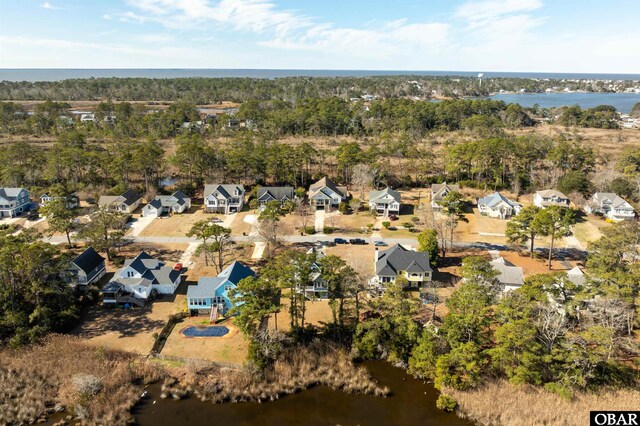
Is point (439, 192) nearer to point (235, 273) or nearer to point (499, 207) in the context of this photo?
point (499, 207)

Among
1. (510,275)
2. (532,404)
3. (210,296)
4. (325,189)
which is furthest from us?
(325,189)

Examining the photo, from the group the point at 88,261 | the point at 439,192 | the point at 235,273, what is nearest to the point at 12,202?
the point at 88,261

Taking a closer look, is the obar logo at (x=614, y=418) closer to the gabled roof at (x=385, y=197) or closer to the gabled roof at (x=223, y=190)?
the gabled roof at (x=385, y=197)

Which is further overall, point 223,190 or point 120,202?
point 223,190

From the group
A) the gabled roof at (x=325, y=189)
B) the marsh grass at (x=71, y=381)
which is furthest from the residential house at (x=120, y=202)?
the marsh grass at (x=71, y=381)

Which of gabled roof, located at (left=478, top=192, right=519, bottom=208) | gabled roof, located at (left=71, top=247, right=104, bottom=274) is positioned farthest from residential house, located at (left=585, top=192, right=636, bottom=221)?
gabled roof, located at (left=71, top=247, right=104, bottom=274)
